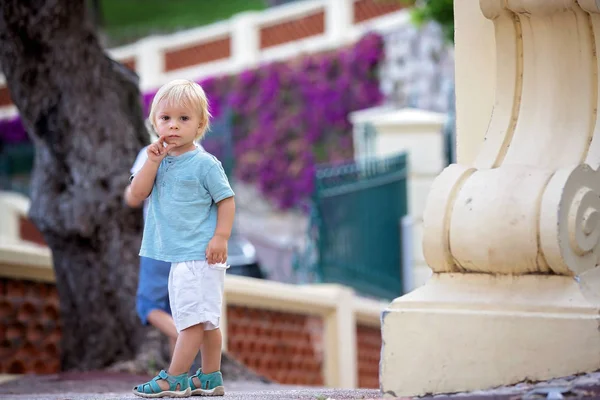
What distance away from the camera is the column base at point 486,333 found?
3.66 metres

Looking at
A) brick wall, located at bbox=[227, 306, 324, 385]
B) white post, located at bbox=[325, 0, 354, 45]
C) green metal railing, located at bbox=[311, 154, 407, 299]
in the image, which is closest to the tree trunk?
brick wall, located at bbox=[227, 306, 324, 385]

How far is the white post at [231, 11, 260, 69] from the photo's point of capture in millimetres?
22266

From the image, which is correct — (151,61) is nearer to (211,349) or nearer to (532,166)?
(211,349)

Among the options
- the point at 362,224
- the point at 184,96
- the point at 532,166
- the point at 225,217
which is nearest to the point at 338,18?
the point at 362,224

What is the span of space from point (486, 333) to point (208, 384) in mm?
1279

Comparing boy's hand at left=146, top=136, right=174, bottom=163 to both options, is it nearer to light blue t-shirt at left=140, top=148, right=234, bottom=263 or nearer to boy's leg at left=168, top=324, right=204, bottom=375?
light blue t-shirt at left=140, top=148, right=234, bottom=263

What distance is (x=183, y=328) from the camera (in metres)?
4.40

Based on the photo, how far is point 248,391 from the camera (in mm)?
5328

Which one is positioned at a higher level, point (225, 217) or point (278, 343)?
point (225, 217)

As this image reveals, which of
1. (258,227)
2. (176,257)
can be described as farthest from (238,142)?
(176,257)

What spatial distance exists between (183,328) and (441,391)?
1.08m

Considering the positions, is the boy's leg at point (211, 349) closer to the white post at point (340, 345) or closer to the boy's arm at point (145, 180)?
the boy's arm at point (145, 180)

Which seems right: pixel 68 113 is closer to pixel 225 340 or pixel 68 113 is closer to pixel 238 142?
pixel 225 340

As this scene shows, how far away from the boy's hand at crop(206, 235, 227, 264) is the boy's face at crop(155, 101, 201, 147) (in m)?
0.40
